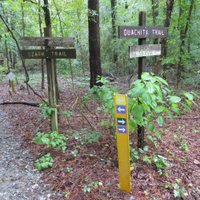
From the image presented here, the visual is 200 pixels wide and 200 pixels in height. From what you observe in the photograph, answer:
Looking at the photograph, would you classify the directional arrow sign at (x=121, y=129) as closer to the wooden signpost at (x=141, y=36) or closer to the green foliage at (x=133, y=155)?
the green foliage at (x=133, y=155)

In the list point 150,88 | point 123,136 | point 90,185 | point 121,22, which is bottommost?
point 90,185

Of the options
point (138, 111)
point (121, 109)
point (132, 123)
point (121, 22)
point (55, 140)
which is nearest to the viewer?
point (121, 109)

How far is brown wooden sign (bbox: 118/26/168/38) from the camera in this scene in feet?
10.3

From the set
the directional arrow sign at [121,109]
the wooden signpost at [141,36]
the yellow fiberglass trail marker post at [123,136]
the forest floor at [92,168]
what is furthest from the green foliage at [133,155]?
the directional arrow sign at [121,109]

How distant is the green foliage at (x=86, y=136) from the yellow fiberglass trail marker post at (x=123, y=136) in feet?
4.04

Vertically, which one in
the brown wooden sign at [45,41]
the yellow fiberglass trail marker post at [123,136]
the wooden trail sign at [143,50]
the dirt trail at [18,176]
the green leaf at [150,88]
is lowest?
the dirt trail at [18,176]

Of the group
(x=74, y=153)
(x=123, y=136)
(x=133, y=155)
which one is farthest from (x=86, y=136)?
(x=123, y=136)

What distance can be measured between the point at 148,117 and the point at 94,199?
54.1 inches

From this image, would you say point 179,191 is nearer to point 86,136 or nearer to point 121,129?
point 121,129

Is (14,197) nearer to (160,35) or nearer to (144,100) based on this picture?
(144,100)

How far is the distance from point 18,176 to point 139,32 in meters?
2.98

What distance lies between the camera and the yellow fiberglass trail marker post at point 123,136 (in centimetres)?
249

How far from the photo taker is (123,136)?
2.59 metres

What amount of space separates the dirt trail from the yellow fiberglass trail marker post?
1.02 m
